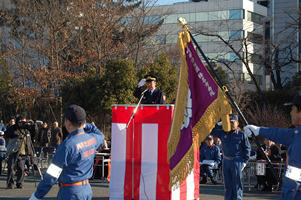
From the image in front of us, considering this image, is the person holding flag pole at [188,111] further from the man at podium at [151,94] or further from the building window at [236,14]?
the building window at [236,14]

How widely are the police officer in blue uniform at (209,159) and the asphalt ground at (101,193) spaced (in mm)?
655

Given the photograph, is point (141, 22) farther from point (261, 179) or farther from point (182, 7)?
point (182, 7)

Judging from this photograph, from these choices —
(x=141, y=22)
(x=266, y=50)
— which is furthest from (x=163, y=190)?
(x=266, y=50)

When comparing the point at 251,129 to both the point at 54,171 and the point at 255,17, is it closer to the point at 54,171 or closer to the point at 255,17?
the point at 54,171

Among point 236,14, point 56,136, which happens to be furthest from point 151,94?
point 236,14

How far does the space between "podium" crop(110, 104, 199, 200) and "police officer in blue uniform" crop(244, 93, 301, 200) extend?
4.39 meters

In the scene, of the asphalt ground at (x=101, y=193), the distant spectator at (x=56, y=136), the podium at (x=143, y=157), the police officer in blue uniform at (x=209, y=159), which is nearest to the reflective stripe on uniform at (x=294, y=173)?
the podium at (x=143, y=157)

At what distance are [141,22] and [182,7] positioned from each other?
3036cm

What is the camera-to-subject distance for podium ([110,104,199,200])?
10.9 metres

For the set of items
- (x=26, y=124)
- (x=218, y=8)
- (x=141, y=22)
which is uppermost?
(x=218, y=8)

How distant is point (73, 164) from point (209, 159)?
12216mm

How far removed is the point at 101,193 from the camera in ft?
47.2


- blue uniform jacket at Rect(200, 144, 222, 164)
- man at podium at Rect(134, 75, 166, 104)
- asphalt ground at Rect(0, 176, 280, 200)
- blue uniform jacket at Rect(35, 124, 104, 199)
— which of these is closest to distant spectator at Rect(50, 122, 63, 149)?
asphalt ground at Rect(0, 176, 280, 200)

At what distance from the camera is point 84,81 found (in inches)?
1166
